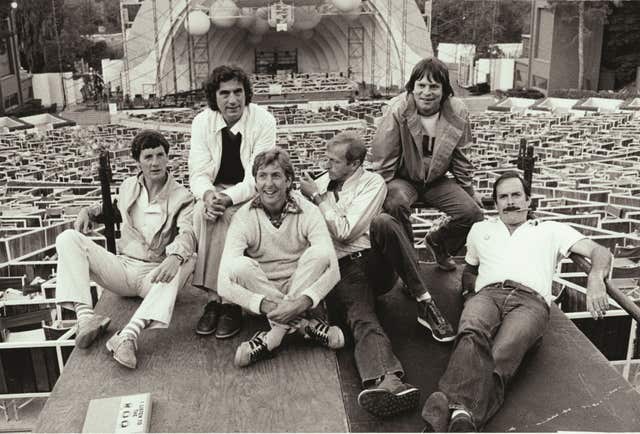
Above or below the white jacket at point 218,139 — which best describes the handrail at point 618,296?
below

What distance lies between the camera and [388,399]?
2521mm

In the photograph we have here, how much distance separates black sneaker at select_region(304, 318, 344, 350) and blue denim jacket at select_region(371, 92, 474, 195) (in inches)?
42.8

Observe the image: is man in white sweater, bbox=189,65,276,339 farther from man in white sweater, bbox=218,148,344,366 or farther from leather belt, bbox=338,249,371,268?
leather belt, bbox=338,249,371,268

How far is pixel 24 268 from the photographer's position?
626cm

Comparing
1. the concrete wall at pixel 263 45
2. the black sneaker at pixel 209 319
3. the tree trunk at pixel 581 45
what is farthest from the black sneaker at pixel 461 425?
the concrete wall at pixel 263 45

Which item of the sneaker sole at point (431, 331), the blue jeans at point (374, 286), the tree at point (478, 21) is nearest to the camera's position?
the blue jeans at point (374, 286)

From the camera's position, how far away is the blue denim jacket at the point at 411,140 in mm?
3723

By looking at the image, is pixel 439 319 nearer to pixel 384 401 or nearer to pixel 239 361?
pixel 384 401

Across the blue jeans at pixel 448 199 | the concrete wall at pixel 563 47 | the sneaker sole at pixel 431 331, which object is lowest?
→ the sneaker sole at pixel 431 331

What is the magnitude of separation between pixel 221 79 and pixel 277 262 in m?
1.09

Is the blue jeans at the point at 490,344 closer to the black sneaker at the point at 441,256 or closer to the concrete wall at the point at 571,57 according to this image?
the black sneaker at the point at 441,256

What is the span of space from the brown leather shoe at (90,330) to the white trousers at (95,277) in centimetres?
10

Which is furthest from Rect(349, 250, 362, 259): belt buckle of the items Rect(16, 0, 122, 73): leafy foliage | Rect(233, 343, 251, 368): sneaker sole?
Rect(16, 0, 122, 73): leafy foliage

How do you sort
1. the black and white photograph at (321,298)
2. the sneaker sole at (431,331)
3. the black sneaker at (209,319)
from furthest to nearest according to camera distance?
the black sneaker at (209,319) → the sneaker sole at (431,331) → the black and white photograph at (321,298)
